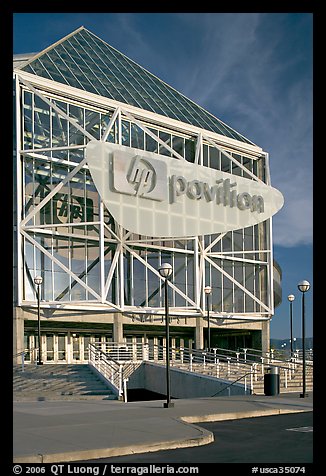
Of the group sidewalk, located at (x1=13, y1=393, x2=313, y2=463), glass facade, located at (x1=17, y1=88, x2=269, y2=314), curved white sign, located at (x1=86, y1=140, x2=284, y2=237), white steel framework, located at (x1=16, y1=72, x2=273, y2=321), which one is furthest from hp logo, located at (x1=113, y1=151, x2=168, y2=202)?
sidewalk, located at (x1=13, y1=393, x2=313, y2=463)

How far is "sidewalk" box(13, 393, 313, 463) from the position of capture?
10953 mm

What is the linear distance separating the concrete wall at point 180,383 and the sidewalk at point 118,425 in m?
6.47

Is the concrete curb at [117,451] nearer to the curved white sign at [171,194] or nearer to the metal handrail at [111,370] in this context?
the metal handrail at [111,370]

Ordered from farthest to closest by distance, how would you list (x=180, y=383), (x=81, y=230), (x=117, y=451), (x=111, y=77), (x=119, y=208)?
(x=111, y=77) → (x=81, y=230) → (x=119, y=208) → (x=180, y=383) → (x=117, y=451)

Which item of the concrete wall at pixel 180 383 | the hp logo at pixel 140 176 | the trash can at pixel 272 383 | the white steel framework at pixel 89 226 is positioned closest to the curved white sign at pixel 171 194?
the hp logo at pixel 140 176

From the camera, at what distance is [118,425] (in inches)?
572

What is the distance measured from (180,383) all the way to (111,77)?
75.4 ft

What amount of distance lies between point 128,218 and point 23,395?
15443 millimetres

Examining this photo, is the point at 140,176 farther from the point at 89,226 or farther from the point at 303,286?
the point at 303,286

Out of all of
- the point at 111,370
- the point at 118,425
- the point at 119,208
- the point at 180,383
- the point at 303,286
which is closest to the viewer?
the point at 118,425

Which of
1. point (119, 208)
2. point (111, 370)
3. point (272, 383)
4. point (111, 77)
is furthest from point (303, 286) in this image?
point (111, 77)

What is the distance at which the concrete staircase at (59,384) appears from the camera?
26.0 metres

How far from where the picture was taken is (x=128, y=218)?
39594 millimetres
